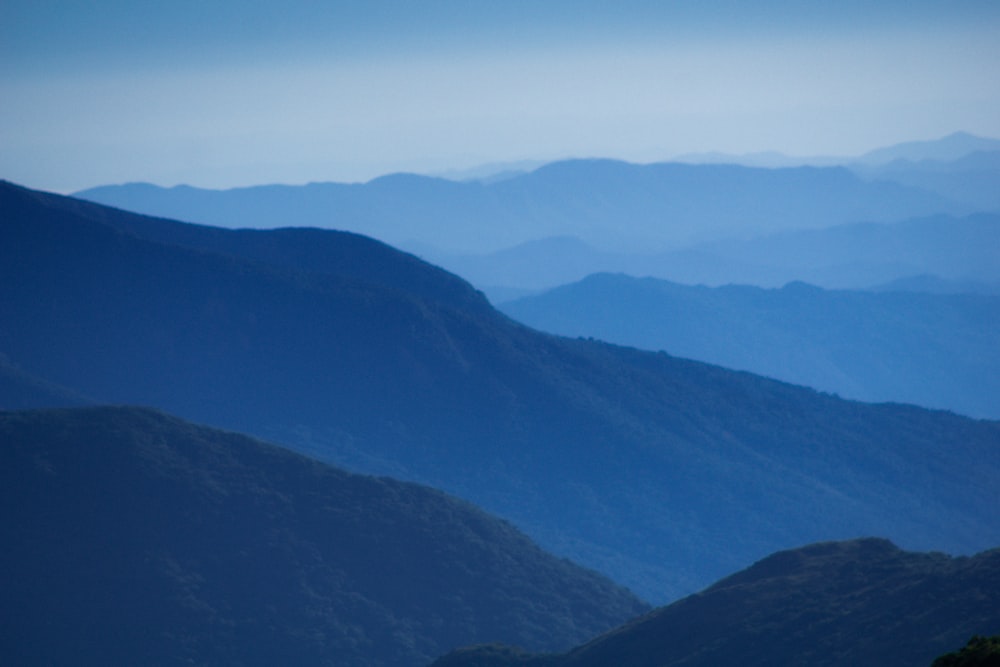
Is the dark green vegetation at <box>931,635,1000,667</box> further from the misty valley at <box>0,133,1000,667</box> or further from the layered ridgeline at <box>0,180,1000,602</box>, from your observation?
the layered ridgeline at <box>0,180,1000,602</box>

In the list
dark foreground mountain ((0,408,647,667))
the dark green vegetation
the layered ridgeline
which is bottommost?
dark foreground mountain ((0,408,647,667))

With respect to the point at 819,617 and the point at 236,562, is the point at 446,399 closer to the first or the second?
the point at 236,562

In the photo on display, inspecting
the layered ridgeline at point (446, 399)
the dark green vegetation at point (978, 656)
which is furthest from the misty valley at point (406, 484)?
the layered ridgeline at point (446, 399)

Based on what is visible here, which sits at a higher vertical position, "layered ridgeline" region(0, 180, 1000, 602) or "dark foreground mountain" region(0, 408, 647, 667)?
"layered ridgeline" region(0, 180, 1000, 602)

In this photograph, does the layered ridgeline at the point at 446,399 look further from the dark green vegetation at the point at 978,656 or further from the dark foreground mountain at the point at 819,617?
the dark green vegetation at the point at 978,656

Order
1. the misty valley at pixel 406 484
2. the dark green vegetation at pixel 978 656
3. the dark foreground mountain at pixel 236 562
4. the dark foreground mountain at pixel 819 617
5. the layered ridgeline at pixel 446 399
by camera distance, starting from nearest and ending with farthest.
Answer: the dark green vegetation at pixel 978 656 → the dark foreground mountain at pixel 819 617 → the misty valley at pixel 406 484 → the dark foreground mountain at pixel 236 562 → the layered ridgeline at pixel 446 399

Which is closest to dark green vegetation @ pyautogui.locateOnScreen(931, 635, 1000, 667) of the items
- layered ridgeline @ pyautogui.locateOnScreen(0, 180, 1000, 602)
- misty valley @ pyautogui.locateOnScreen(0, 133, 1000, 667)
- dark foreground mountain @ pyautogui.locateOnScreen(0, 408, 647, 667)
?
misty valley @ pyautogui.locateOnScreen(0, 133, 1000, 667)
